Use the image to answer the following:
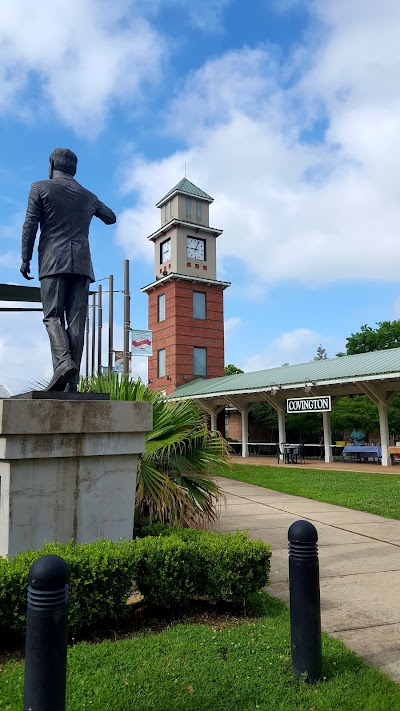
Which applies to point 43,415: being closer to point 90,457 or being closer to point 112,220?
point 90,457

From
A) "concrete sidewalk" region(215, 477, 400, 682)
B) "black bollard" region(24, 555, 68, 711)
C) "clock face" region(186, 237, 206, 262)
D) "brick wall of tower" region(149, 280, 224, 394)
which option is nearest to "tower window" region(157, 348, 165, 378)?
"brick wall of tower" region(149, 280, 224, 394)

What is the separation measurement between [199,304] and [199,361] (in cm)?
401

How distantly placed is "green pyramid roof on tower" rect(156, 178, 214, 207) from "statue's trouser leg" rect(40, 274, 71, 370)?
3365 centimetres

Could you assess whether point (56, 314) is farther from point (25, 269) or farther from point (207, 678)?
point (207, 678)

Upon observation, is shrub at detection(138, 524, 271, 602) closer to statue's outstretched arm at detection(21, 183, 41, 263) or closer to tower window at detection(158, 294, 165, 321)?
statue's outstretched arm at detection(21, 183, 41, 263)

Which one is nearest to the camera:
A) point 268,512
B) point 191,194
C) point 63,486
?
point 63,486

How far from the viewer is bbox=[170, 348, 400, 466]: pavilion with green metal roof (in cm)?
1959

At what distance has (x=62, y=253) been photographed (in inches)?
207

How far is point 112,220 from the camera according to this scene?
19.2 ft

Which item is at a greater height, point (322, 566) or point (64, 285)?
point (64, 285)

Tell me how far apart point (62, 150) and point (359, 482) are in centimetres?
1184

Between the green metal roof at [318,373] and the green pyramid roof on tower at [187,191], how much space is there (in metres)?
14.6

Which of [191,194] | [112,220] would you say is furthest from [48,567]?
[191,194]

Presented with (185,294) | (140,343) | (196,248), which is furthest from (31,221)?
(196,248)
